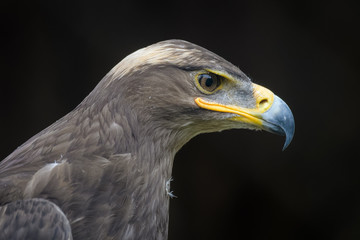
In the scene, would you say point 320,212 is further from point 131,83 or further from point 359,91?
point 131,83

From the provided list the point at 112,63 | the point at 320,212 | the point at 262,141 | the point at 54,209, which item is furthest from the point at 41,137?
the point at 320,212

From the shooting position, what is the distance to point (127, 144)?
10.6 feet

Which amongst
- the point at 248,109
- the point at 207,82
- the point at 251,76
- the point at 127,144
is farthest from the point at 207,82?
the point at 251,76

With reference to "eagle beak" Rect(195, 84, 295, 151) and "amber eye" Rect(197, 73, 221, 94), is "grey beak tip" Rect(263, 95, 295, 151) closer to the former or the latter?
"eagle beak" Rect(195, 84, 295, 151)

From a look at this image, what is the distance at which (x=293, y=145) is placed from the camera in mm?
7102

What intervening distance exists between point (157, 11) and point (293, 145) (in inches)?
88.8

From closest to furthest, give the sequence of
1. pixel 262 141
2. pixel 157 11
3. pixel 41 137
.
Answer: pixel 41 137, pixel 157 11, pixel 262 141

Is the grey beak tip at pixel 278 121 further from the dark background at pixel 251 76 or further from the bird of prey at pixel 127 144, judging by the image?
the dark background at pixel 251 76

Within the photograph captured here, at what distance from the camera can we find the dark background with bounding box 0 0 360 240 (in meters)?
6.76

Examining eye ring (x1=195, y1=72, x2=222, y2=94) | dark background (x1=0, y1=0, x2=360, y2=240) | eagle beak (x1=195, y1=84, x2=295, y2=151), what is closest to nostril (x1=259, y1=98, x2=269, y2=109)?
eagle beak (x1=195, y1=84, x2=295, y2=151)

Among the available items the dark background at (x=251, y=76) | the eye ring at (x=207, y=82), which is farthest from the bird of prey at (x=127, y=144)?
the dark background at (x=251, y=76)

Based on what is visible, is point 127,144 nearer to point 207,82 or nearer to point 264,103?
point 207,82

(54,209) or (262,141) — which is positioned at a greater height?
(54,209)

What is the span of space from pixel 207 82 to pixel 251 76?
3540 millimetres
